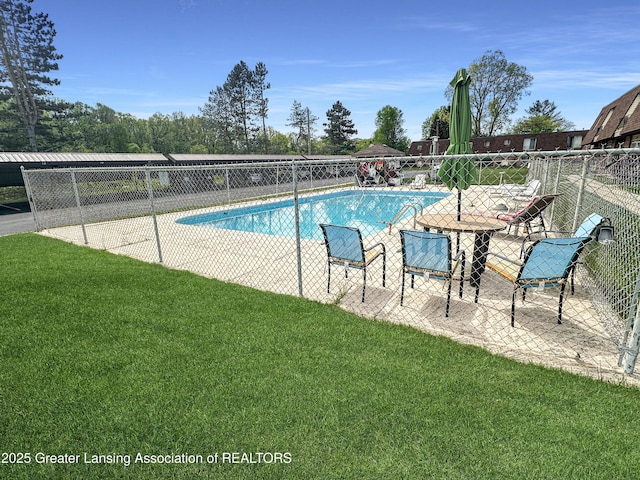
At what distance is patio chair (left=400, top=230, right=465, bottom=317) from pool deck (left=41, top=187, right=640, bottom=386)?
0.40m

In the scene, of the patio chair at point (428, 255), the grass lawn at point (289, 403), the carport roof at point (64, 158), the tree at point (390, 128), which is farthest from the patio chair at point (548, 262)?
the tree at point (390, 128)

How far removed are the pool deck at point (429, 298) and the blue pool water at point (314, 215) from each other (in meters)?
2.79

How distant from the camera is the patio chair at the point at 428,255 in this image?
10.0ft

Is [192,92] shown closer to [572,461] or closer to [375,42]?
[375,42]

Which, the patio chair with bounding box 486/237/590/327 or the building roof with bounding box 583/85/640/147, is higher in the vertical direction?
the building roof with bounding box 583/85/640/147

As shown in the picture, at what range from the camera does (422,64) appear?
31.2 metres

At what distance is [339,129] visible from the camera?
56.2m

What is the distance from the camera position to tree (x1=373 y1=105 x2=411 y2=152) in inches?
2346

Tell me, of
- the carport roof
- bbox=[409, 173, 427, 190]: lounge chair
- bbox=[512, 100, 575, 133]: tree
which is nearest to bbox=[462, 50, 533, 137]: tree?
bbox=[512, 100, 575, 133]: tree

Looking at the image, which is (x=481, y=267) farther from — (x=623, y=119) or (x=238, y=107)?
(x=238, y=107)

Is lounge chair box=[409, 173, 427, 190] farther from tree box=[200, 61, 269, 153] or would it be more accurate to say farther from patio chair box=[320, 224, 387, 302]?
tree box=[200, 61, 269, 153]

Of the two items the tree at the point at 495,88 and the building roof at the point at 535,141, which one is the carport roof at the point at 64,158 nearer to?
the building roof at the point at 535,141

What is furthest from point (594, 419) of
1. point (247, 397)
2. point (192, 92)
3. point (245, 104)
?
point (192, 92)

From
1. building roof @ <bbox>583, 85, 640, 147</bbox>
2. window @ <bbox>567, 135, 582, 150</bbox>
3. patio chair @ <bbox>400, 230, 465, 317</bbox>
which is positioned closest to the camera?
patio chair @ <bbox>400, 230, 465, 317</bbox>
